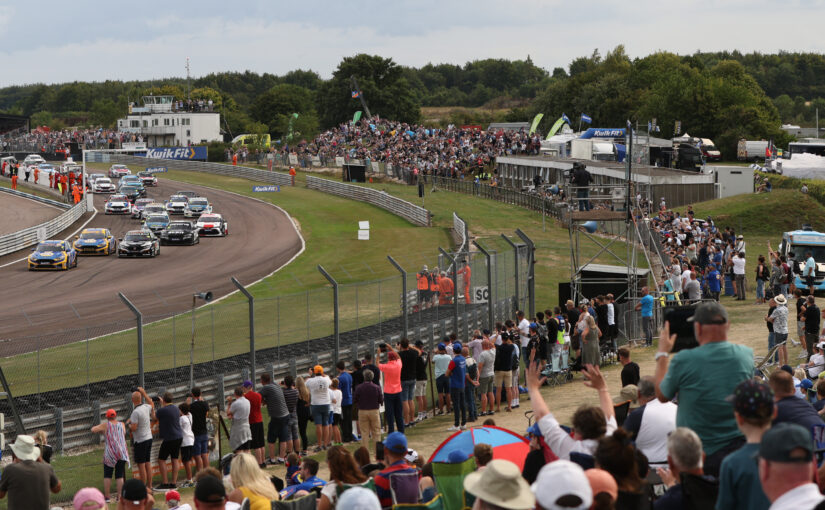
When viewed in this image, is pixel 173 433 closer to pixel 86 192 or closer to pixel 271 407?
pixel 271 407

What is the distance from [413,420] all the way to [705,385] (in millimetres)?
11695

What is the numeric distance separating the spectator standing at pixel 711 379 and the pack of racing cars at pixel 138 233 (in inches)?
1511

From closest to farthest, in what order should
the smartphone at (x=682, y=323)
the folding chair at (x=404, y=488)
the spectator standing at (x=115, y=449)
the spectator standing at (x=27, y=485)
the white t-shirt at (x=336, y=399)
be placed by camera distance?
the folding chair at (x=404, y=488) < the spectator standing at (x=27, y=485) < the smartphone at (x=682, y=323) < the spectator standing at (x=115, y=449) < the white t-shirt at (x=336, y=399)

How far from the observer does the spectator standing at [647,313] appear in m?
24.3

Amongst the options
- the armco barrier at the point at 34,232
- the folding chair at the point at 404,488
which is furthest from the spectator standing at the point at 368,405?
the armco barrier at the point at 34,232

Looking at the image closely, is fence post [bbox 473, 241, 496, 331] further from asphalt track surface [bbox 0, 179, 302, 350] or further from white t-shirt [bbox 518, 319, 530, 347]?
asphalt track surface [bbox 0, 179, 302, 350]

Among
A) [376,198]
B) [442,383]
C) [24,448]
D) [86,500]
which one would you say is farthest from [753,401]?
[376,198]

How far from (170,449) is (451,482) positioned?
25.6 ft

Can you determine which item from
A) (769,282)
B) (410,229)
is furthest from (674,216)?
(410,229)

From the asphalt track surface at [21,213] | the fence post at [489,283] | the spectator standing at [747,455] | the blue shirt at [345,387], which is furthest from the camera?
the asphalt track surface at [21,213]

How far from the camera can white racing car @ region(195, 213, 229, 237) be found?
53375 millimetres

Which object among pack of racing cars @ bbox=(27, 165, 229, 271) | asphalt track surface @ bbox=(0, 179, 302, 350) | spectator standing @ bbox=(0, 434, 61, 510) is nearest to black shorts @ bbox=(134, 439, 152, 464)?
spectator standing @ bbox=(0, 434, 61, 510)

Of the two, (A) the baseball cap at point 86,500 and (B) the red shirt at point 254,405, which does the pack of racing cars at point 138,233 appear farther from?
(A) the baseball cap at point 86,500

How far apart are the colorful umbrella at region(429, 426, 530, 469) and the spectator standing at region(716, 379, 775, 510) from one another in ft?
13.8
